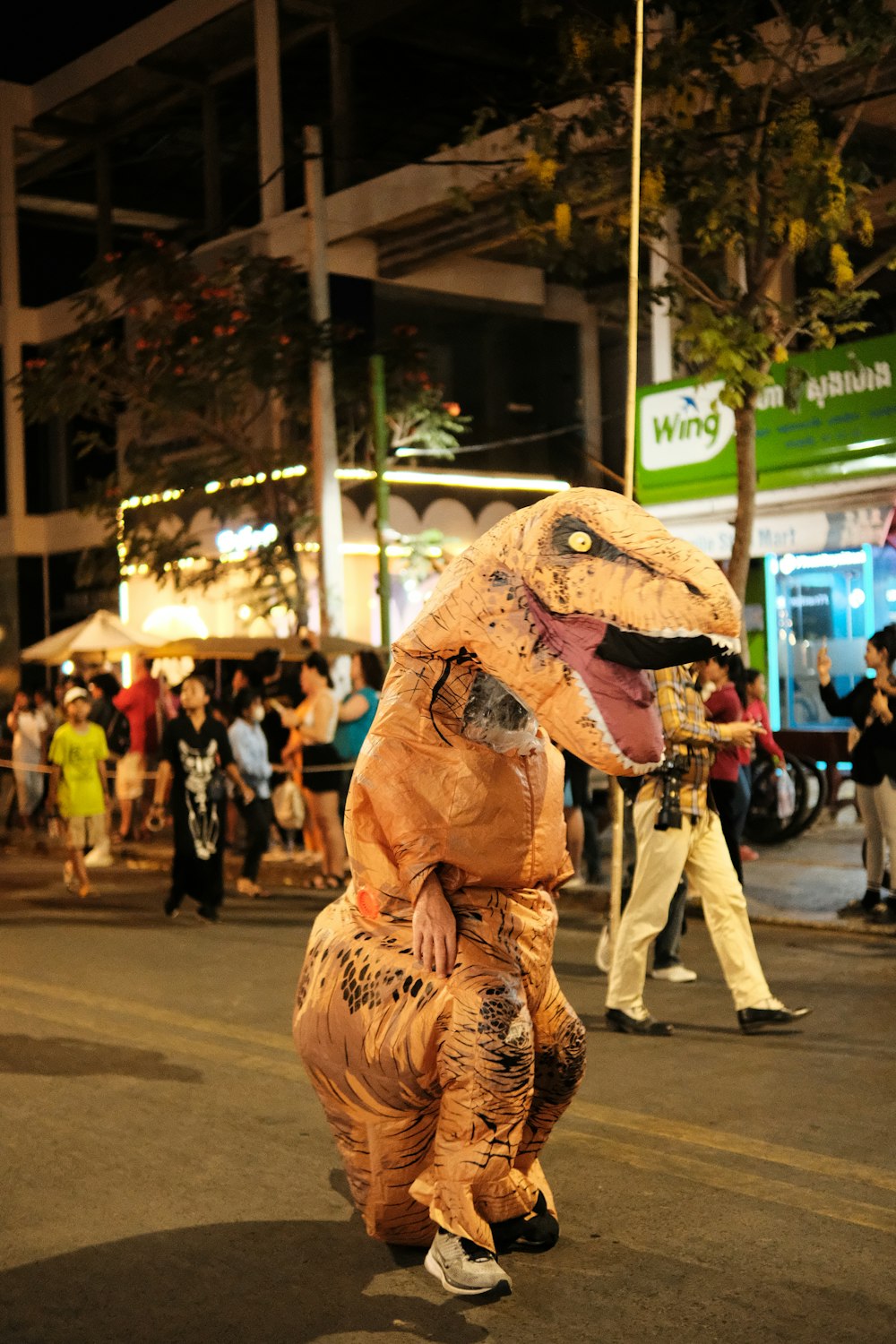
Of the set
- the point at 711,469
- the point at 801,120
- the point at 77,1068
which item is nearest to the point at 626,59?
the point at 801,120

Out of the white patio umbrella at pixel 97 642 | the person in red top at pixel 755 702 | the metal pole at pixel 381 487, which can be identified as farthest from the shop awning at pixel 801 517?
the white patio umbrella at pixel 97 642

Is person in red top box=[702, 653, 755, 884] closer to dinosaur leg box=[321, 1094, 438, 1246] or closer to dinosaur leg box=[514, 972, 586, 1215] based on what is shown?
dinosaur leg box=[514, 972, 586, 1215]

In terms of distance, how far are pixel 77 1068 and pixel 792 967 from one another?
4.16 metres

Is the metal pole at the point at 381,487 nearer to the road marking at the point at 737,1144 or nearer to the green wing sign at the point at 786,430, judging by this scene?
the green wing sign at the point at 786,430

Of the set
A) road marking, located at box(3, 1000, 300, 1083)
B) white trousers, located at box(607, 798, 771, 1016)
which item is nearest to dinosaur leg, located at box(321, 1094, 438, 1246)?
road marking, located at box(3, 1000, 300, 1083)

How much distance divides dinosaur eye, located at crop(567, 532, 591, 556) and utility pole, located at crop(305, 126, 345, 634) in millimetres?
12744

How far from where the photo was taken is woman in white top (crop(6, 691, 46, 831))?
60.0 feet

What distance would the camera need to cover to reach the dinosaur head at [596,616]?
324cm

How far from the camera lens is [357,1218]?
192 inches

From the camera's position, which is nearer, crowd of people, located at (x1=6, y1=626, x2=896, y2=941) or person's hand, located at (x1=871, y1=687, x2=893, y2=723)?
crowd of people, located at (x1=6, y1=626, x2=896, y2=941)

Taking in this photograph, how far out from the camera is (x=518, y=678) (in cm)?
343

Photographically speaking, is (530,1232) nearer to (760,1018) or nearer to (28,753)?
(760,1018)

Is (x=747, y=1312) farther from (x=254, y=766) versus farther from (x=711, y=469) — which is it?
(x=711, y=469)

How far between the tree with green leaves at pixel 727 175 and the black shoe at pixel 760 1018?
483 centimetres
